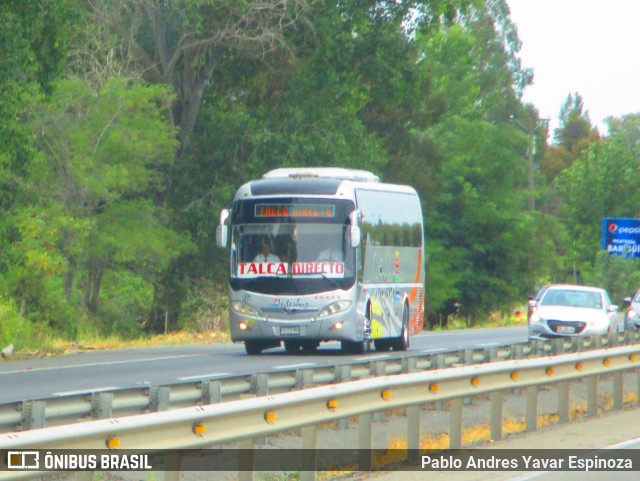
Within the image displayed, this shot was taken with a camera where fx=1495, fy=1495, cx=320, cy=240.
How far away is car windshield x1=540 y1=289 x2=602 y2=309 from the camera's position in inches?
1406

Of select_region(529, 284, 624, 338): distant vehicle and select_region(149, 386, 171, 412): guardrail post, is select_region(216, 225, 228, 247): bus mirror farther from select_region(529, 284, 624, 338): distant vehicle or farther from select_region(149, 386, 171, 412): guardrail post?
select_region(149, 386, 171, 412): guardrail post

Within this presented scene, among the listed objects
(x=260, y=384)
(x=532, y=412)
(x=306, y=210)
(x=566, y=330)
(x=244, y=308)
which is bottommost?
(x=566, y=330)

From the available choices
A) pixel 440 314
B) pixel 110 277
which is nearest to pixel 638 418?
pixel 110 277

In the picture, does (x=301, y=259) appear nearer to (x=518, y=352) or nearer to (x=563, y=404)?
(x=518, y=352)

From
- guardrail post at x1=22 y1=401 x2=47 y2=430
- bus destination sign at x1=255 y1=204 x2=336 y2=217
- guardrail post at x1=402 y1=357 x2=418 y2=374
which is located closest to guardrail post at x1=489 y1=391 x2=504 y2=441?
Result: guardrail post at x1=402 y1=357 x2=418 y2=374

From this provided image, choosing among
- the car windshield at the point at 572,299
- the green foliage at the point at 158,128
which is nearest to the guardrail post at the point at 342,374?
the green foliage at the point at 158,128

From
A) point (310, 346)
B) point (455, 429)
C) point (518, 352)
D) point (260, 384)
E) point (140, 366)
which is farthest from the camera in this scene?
point (310, 346)

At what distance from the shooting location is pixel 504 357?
64.6 ft

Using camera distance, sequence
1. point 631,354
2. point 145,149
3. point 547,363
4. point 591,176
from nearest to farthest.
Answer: point 547,363, point 631,354, point 145,149, point 591,176

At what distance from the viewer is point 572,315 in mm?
34844

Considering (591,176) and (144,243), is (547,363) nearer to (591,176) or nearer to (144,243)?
(144,243)

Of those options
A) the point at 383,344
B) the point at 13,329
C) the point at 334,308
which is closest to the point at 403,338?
the point at 383,344

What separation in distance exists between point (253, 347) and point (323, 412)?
17.5 meters

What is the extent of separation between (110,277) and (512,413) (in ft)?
74.4
